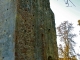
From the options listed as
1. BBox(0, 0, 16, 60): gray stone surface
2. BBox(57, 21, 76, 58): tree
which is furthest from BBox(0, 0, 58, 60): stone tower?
BBox(57, 21, 76, 58): tree

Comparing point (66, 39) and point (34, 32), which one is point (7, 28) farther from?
point (66, 39)

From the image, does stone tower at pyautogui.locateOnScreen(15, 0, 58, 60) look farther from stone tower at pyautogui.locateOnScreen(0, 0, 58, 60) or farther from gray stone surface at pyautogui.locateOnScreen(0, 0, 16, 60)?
gray stone surface at pyautogui.locateOnScreen(0, 0, 16, 60)

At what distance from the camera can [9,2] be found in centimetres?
823

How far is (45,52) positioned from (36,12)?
2199 mm

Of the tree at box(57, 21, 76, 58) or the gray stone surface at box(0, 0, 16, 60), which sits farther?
the tree at box(57, 21, 76, 58)

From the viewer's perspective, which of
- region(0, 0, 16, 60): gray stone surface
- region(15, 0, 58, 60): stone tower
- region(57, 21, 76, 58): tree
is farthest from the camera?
region(57, 21, 76, 58): tree

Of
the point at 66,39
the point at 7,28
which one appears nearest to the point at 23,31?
the point at 7,28

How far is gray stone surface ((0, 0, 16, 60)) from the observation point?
24.2 feet

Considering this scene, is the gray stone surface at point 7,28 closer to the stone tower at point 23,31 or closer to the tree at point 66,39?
the stone tower at point 23,31

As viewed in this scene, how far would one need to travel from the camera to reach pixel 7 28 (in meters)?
7.83

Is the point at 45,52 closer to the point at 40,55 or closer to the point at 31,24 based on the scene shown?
the point at 40,55

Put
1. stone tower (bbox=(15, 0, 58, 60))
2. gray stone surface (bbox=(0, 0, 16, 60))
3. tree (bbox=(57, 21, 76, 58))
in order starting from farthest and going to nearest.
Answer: tree (bbox=(57, 21, 76, 58)) → stone tower (bbox=(15, 0, 58, 60)) → gray stone surface (bbox=(0, 0, 16, 60))

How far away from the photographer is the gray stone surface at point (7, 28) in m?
7.36

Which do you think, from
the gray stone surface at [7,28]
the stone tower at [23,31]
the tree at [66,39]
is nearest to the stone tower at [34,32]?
the stone tower at [23,31]
